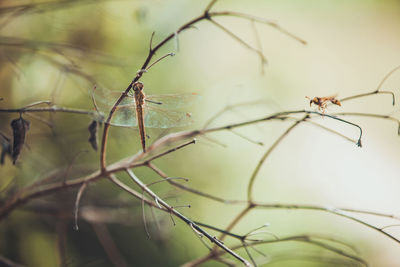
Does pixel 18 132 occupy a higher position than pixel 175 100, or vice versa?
pixel 175 100

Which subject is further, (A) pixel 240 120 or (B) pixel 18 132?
(A) pixel 240 120

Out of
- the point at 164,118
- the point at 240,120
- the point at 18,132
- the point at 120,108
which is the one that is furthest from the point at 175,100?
the point at 240,120

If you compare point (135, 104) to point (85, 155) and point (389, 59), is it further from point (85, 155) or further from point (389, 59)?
point (389, 59)

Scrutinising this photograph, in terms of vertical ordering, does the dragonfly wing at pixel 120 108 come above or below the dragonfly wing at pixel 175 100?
below

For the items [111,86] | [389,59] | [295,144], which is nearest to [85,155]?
[111,86]

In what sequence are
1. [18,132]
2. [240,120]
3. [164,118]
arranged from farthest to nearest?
1. [240,120]
2. [164,118]
3. [18,132]

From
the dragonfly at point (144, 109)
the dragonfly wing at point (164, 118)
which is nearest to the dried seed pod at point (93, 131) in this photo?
the dragonfly at point (144, 109)

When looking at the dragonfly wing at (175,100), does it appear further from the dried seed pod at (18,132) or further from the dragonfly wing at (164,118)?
the dried seed pod at (18,132)

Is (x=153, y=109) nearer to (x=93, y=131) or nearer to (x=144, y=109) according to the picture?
(x=144, y=109)
